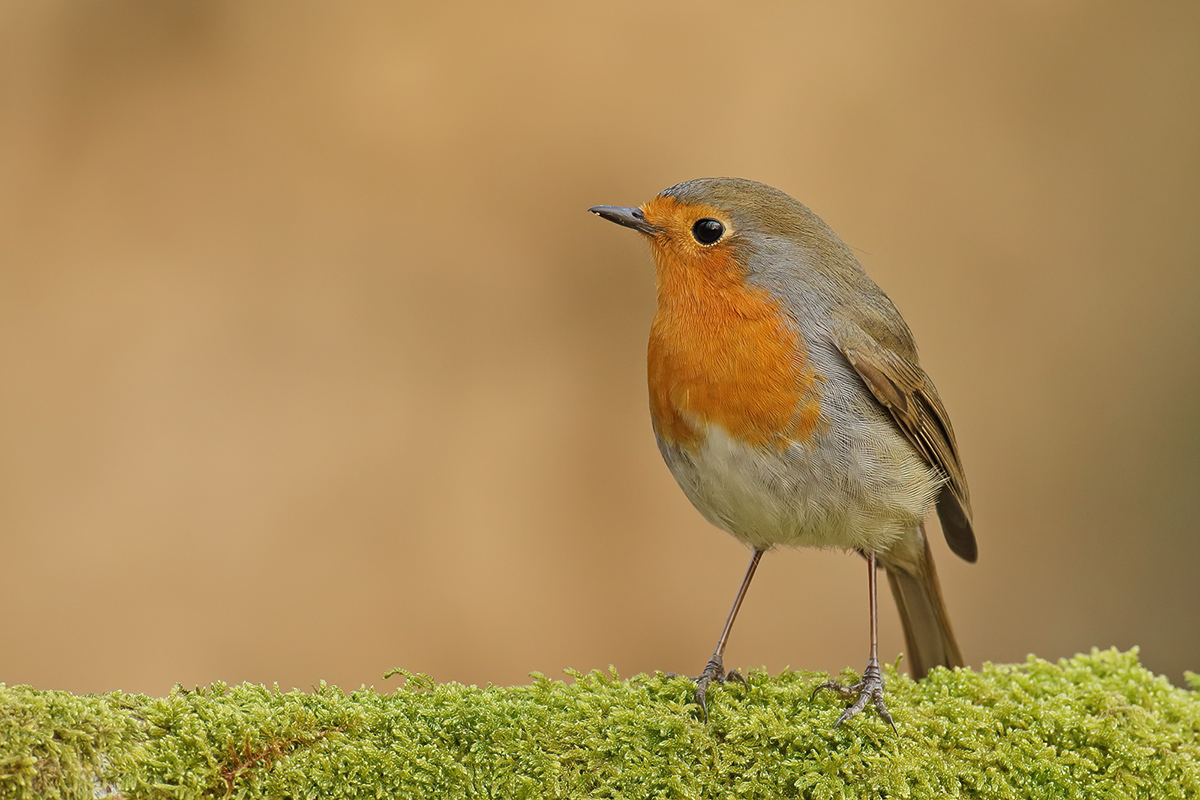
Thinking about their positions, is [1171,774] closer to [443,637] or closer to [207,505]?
[443,637]

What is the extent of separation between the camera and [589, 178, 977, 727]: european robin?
281 centimetres

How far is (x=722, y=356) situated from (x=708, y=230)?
20.7 inches

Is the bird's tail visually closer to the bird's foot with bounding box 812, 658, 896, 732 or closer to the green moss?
the green moss

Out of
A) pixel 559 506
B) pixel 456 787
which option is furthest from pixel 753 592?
pixel 456 787

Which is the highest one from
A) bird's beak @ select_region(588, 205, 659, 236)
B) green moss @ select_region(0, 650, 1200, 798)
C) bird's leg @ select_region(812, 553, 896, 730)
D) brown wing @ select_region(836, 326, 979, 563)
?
bird's beak @ select_region(588, 205, 659, 236)

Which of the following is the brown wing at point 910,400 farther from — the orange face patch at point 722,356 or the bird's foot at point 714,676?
the bird's foot at point 714,676

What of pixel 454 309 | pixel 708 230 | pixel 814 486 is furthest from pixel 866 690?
pixel 454 309

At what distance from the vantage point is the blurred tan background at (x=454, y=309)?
18.6ft

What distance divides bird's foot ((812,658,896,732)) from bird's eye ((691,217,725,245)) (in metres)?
1.37

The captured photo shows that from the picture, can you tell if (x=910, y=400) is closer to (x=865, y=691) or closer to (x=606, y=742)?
(x=865, y=691)

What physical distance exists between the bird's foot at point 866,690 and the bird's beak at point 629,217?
1.50 m

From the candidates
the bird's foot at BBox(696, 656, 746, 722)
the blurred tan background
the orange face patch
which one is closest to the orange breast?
the orange face patch

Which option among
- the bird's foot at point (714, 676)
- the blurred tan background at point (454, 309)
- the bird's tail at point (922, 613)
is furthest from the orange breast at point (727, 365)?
the blurred tan background at point (454, 309)

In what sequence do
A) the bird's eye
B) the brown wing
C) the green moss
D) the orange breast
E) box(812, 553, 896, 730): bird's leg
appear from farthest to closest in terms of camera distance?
the bird's eye, the brown wing, the orange breast, box(812, 553, 896, 730): bird's leg, the green moss
